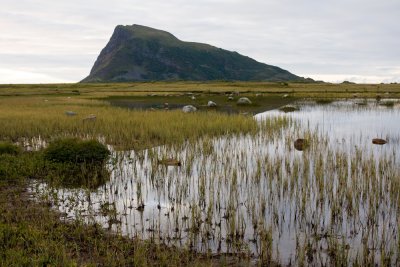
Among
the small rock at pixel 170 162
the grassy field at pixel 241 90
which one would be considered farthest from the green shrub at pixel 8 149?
the grassy field at pixel 241 90

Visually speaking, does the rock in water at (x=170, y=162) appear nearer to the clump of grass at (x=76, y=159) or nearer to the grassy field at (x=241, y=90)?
the clump of grass at (x=76, y=159)

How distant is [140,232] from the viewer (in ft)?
32.2

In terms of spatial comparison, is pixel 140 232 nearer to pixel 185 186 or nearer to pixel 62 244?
Result: pixel 62 244

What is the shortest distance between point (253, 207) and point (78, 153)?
8.79 metres

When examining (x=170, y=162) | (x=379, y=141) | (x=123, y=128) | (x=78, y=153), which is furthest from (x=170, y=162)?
(x=379, y=141)

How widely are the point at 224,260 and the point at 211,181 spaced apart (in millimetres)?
5515

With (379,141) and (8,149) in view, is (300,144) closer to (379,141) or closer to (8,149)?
(379,141)

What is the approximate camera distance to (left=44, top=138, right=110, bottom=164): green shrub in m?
16.5

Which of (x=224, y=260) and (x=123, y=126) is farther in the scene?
(x=123, y=126)

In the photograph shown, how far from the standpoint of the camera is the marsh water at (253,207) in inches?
348

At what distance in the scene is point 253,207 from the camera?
10617 millimetres

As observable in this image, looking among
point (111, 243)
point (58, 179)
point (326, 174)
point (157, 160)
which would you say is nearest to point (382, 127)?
point (326, 174)

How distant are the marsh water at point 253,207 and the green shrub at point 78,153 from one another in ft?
2.14

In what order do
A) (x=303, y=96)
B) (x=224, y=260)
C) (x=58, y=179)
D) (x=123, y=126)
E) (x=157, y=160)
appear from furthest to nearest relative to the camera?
(x=303, y=96)
(x=123, y=126)
(x=157, y=160)
(x=58, y=179)
(x=224, y=260)
